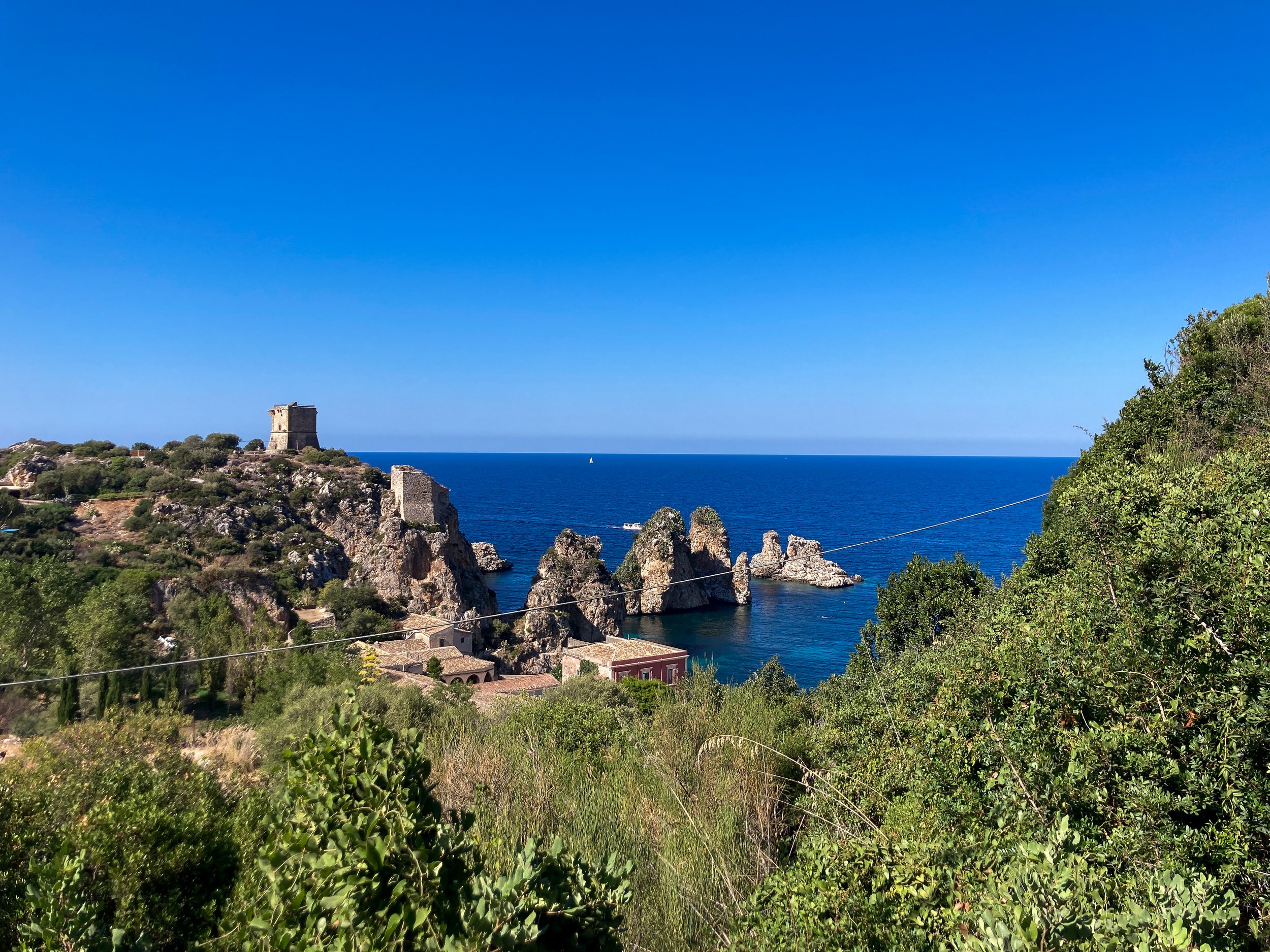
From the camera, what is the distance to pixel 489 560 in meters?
67.9

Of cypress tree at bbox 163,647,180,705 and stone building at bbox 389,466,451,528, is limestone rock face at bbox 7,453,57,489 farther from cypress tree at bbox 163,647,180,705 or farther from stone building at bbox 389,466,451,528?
cypress tree at bbox 163,647,180,705

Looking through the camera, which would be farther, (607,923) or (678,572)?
(678,572)

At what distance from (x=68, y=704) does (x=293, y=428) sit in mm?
38078

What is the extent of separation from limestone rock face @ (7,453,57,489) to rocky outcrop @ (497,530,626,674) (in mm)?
29694

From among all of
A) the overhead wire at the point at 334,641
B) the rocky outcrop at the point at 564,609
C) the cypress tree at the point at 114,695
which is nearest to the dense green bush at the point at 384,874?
the overhead wire at the point at 334,641

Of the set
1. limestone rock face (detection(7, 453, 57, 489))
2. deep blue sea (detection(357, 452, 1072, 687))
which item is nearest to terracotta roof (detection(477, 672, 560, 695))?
deep blue sea (detection(357, 452, 1072, 687))

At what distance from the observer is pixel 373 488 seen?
4491cm

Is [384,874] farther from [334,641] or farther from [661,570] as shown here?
[661,570]

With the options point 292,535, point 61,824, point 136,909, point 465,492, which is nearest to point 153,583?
point 292,535

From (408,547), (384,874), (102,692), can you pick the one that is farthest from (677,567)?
(384,874)

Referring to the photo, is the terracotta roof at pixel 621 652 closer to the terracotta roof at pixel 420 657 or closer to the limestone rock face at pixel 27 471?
the terracotta roof at pixel 420 657

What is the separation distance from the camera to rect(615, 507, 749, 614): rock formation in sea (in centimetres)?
5444

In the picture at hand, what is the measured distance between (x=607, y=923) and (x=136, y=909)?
17.6 feet

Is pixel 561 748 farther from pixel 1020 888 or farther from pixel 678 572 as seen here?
pixel 678 572
